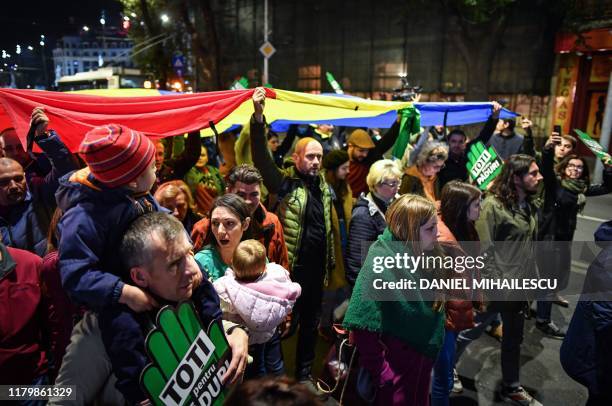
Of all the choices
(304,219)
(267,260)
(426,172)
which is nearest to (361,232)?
(304,219)

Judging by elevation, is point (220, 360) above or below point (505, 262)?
above

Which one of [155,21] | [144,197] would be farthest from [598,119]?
[155,21]

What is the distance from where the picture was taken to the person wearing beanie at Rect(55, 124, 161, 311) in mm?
1536

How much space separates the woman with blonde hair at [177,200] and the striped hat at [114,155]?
1.80 metres

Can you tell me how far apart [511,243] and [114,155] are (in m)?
3.22

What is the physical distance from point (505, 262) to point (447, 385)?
1.19 meters

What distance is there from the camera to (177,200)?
12.1 feet

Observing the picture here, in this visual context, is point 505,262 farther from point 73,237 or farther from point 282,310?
point 73,237

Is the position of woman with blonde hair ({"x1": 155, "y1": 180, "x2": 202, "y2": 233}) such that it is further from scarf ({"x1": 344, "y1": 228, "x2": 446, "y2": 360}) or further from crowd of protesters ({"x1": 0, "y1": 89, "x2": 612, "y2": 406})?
scarf ({"x1": 344, "y1": 228, "x2": 446, "y2": 360})

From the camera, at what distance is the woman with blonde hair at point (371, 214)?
3580mm

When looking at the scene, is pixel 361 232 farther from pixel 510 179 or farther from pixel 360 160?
pixel 360 160

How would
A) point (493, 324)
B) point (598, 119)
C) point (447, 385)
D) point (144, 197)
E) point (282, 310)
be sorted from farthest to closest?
1. point (598, 119)
2. point (493, 324)
3. point (447, 385)
4. point (282, 310)
5. point (144, 197)

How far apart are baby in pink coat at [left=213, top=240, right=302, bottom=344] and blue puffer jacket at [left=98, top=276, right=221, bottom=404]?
41.8 inches

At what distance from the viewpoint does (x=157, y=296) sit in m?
1.62
